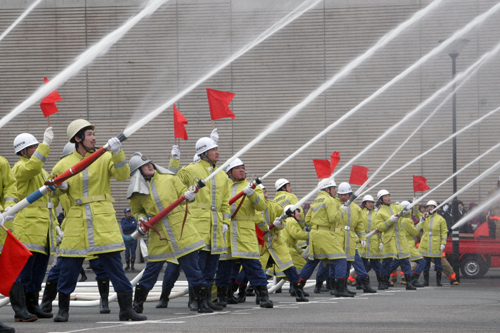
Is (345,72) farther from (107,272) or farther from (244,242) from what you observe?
(107,272)

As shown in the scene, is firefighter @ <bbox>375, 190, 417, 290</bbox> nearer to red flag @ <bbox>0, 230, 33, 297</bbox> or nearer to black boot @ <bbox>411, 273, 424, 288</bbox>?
black boot @ <bbox>411, 273, 424, 288</bbox>

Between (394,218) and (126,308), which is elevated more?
(394,218)

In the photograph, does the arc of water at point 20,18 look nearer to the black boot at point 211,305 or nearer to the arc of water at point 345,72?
the arc of water at point 345,72

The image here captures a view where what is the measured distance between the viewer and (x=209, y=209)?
9.73m

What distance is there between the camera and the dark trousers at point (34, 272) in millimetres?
8680

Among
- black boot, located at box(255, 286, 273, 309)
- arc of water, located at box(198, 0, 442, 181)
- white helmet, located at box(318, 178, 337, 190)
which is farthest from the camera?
arc of water, located at box(198, 0, 442, 181)

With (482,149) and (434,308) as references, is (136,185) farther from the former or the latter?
(482,149)

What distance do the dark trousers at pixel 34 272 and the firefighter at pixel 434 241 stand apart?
9811 millimetres

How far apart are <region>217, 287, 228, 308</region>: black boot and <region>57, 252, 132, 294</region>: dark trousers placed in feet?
8.09

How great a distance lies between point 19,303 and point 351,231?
7.22 metres

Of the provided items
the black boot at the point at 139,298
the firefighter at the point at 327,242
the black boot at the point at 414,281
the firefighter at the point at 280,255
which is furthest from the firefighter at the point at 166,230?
the black boot at the point at 414,281

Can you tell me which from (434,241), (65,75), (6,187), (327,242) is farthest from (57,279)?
(434,241)

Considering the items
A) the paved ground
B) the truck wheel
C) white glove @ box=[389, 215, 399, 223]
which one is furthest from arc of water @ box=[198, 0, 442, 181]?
the paved ground

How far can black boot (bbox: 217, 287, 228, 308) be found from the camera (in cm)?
1019
